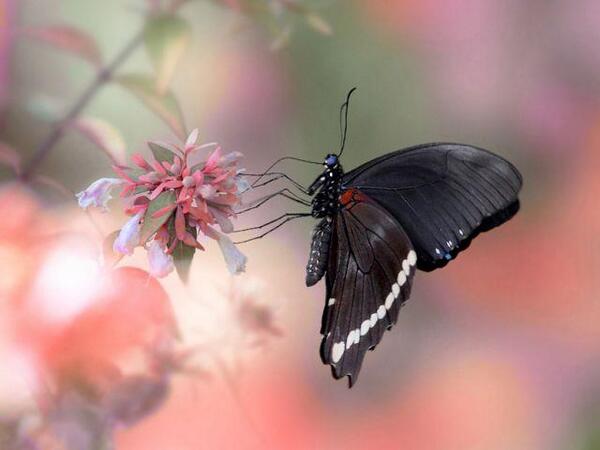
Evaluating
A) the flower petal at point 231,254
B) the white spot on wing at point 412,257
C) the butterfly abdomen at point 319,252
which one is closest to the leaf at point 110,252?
the flower petal at point 231,254

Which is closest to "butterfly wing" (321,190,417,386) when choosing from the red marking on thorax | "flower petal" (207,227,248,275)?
the red marking on thorax

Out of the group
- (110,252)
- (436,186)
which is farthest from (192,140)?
(436,186)

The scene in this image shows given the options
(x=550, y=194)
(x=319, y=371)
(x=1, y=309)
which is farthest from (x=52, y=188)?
(x=550, y=194)

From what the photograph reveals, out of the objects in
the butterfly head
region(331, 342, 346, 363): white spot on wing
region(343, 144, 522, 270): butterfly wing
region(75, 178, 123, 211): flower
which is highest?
region(75, 178, 123, 211): flower

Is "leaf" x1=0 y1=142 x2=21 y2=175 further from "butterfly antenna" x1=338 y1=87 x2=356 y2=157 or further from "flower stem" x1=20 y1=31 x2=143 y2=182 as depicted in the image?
"butterfly antenna" x1=338 y1=87 x2=356 y2=157

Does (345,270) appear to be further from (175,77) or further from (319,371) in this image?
(175,77)

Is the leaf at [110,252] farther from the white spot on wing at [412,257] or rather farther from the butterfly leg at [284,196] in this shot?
the white spot on wing at [412,257]
